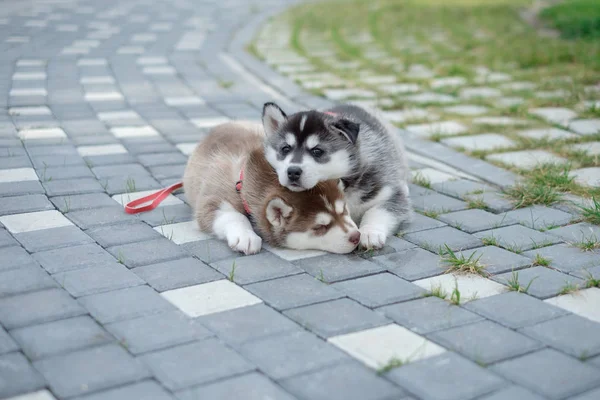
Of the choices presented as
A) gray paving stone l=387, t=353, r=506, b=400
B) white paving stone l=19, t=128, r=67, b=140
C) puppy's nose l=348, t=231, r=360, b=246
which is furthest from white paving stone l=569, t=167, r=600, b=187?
white paving stone l=19, t=128, r=67, b=140

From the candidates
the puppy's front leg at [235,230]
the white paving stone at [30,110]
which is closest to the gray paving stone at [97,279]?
the puppy's front leg at [235,230]

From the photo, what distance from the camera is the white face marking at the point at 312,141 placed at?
412 cm

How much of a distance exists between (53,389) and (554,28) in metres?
10.9

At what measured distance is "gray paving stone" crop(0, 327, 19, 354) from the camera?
274cm

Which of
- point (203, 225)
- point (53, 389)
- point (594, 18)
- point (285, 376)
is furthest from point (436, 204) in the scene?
point (594, 18)

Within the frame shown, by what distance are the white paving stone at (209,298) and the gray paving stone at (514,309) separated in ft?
3.26

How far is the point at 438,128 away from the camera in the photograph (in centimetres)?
621

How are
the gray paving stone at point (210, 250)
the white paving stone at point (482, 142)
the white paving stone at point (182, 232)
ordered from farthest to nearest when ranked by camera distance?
the white paving stone at point (482, 142), the white paving stone at point (182, 232), the gray paving stone at point (210, 250)

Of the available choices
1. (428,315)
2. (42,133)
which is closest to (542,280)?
(428,315)

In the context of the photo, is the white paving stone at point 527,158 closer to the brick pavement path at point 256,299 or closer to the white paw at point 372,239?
the brick pavement path at point 256,299

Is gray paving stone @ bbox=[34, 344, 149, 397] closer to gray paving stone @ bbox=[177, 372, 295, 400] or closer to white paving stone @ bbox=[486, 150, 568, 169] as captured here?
gray paving stone @ bbox=[177, 372, 295, 400]

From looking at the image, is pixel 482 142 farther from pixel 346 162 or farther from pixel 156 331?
pixel 156 331

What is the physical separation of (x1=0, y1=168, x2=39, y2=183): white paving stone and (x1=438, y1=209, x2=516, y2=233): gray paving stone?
2783mm

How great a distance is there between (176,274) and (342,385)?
1.28 metres
